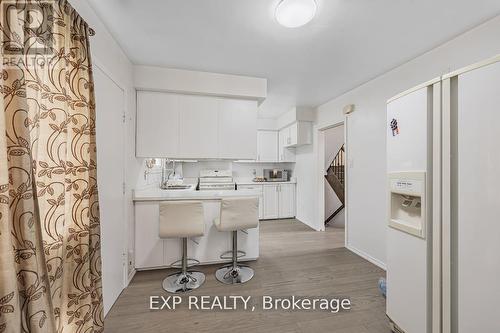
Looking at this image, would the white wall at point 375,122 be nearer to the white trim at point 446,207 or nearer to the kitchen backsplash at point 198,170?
the white trim at point 446,207

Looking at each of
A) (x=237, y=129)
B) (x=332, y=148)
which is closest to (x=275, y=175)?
(x=332, y=148)

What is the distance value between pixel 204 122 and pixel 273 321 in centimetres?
235

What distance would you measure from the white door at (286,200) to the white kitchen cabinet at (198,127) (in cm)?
265

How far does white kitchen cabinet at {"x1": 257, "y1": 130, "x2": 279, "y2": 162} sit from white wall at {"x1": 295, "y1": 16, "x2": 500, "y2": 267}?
1.60 m

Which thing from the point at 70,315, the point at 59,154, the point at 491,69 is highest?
the point at 491,69

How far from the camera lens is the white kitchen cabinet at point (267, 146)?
5199mm

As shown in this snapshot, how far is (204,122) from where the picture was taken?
111 inches

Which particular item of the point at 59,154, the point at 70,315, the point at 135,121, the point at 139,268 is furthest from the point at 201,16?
the point at 139,268

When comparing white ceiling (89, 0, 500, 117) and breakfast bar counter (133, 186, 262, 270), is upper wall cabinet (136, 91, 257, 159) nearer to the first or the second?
white ceiling (89, 0, 500, 117)

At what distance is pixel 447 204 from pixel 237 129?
7.62ft

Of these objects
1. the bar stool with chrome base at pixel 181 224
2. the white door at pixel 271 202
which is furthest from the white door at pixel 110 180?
the white door at pixel 271 202

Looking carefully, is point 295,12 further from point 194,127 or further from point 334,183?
point 334,183

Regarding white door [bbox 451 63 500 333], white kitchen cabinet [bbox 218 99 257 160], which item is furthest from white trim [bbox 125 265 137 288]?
white door [bbox 451 63 500 333]

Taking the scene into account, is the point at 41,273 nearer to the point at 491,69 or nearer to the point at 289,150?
the point at 491,69
